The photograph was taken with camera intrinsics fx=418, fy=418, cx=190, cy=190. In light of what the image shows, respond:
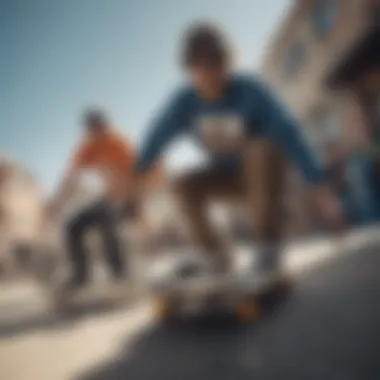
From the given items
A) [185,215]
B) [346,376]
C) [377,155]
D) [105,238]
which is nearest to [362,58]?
[377,155]

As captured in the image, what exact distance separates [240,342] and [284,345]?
11cm

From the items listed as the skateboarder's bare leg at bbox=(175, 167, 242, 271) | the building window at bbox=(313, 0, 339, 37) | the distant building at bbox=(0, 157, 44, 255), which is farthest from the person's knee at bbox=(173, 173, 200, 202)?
the building window at bbox=(313, 0, 339, 37)

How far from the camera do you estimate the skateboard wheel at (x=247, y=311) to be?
112cm

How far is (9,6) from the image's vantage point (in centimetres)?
160

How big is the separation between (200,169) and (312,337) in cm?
66

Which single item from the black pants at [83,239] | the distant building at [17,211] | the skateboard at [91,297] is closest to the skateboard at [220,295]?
the skateboard at [91,297]

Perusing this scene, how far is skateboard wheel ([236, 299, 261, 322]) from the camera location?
3.67 ft

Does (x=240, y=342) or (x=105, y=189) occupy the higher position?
(x=105, y=189)

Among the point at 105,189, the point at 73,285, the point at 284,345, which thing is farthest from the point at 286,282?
the point at 73,285

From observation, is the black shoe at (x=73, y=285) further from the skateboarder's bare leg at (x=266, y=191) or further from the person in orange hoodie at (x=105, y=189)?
the skateboarder's bare leg at (x=266, y=191)

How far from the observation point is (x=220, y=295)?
3.83 feet

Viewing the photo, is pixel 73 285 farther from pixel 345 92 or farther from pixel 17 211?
pixel 345 92

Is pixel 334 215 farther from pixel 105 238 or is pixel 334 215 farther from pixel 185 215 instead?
pixel 105 238

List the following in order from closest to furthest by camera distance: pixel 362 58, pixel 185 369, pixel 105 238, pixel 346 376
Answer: pixel 346 376 → pixel 185 369 → pixel 105 238 → pixel 362 58
